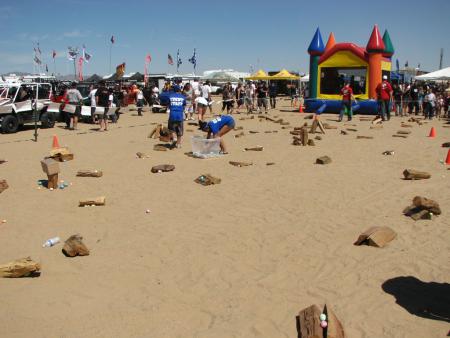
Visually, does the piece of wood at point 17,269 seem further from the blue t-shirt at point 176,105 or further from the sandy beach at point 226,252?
the blue t-shirt at point 176,105

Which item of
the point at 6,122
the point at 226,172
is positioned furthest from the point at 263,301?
the point at 6,122

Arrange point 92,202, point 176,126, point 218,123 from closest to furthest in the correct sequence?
point 92,202, point 218,123, point 176,126

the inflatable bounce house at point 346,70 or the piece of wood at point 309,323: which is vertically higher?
the inflatable bounce house at point 346,70

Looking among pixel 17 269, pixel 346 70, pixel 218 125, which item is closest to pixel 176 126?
pixel 218 125

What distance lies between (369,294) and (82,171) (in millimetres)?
6814

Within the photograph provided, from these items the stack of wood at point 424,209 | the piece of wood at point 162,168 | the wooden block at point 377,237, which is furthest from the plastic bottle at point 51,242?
the stack of wood at point 424,209

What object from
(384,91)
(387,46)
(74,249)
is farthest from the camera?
(387,46)

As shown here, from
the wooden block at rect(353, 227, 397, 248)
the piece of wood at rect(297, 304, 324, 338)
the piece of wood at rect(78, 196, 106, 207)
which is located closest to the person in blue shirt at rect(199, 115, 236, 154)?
the piece of wood at rect(78, 196, 106, 207)

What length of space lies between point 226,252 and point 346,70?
1885 centimetres

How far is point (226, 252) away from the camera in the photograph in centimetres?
539

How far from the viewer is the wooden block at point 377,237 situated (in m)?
5.35

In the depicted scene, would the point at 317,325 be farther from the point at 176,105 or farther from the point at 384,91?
the point at 384,91

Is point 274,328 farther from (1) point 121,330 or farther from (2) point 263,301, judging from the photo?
(1) point 121,330

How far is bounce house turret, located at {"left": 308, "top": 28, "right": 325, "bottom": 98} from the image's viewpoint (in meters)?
23.1
